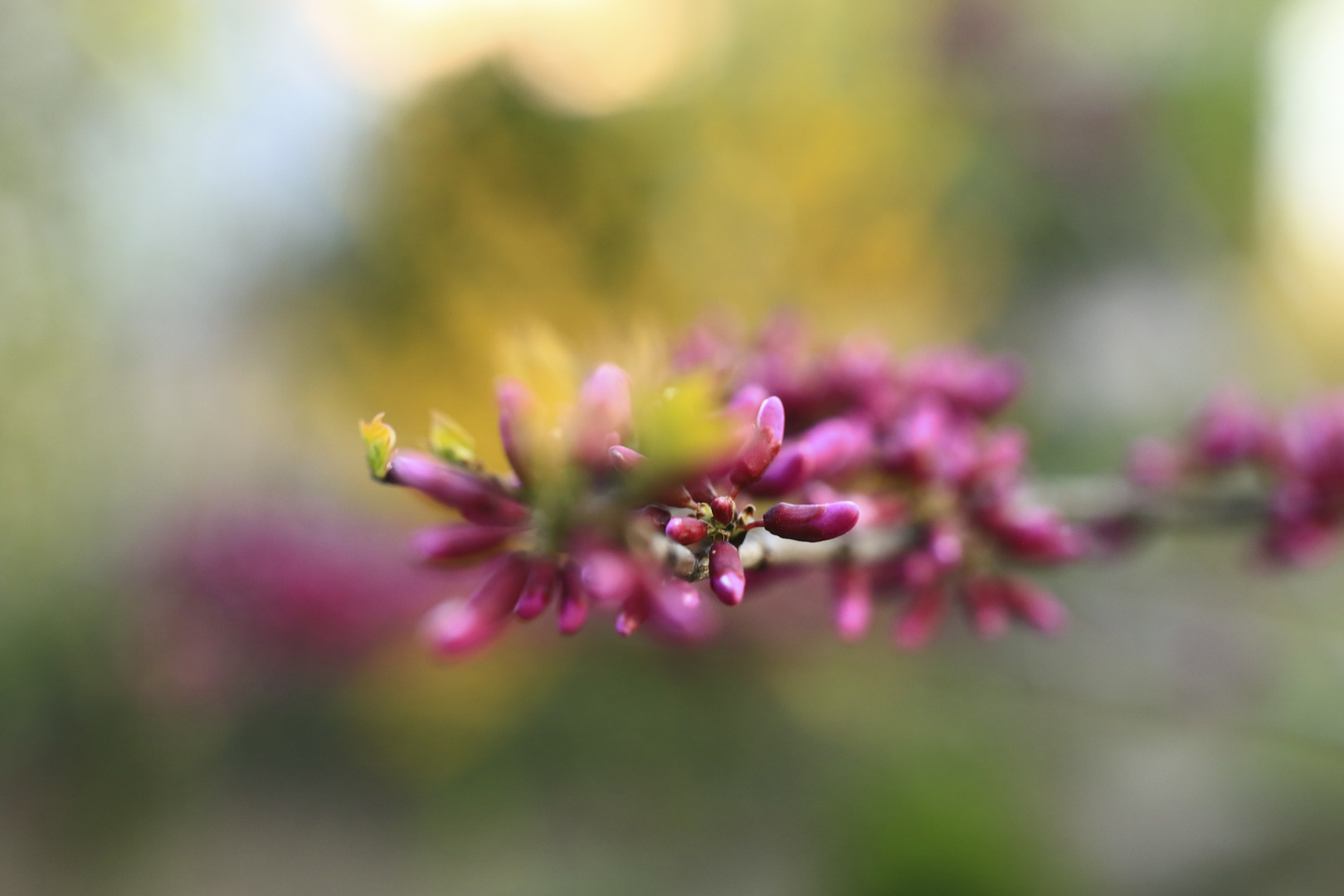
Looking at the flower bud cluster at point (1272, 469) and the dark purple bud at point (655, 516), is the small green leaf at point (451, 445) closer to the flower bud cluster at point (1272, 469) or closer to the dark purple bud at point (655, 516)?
the dark purple bud at point (655, 516)

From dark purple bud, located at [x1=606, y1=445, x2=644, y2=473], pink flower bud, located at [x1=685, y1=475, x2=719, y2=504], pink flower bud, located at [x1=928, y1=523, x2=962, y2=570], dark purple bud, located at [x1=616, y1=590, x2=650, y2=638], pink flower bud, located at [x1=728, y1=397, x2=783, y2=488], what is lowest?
dark purple bud, located at [x1=616, y1=590, x2=650, y2=638]

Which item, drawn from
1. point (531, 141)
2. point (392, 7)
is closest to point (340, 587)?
point (531, 141)

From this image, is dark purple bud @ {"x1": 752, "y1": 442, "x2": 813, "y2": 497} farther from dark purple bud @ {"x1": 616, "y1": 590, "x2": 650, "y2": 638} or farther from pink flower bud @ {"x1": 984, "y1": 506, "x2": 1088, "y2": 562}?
pink flower bud @ {"x1": 984, "y1": 506, "x2": 1088, "y2": 562}

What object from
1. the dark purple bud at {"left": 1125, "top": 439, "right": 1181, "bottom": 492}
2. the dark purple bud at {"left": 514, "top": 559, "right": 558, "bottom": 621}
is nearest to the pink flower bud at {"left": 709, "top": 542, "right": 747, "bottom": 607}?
the dark purple bud at {"left": 514, "top": 559, "right": 558, "bottom": 621}

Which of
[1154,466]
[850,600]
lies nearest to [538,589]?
[850,600]

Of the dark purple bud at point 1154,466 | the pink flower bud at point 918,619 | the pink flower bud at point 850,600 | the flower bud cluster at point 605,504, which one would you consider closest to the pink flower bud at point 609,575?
the flower bud cluster at point 605,504

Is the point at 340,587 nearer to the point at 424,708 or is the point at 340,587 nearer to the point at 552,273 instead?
the point at 424,708
